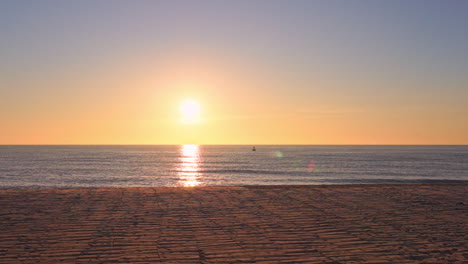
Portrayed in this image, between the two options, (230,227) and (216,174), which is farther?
(216,174)

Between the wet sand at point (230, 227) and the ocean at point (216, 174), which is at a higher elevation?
the wet sand at point (230, 227)

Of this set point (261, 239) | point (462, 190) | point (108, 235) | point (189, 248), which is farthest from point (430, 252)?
point (462, 190)

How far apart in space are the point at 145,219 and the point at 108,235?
183 cm

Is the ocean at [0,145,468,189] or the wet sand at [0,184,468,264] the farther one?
the ocean at [0,145,468,189]

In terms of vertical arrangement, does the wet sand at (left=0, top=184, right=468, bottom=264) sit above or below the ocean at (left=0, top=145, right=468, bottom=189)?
above

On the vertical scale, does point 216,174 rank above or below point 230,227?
below

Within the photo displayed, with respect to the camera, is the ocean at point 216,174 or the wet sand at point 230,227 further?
the ocean at point 216,174

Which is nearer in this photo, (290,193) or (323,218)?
(323,218)

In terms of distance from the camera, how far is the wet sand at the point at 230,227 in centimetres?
754

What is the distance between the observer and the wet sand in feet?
24.7

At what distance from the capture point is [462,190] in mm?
17062

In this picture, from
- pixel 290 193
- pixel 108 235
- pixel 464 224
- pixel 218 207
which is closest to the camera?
pixel 108 235

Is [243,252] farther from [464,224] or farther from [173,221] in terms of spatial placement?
[464,224]

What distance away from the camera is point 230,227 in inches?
388
